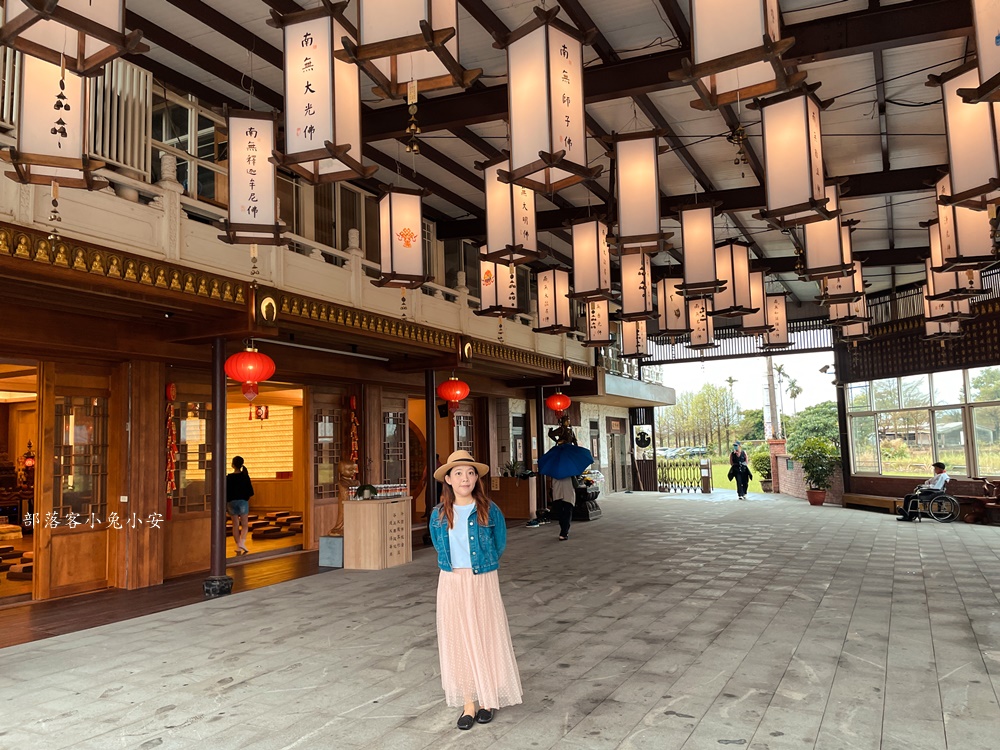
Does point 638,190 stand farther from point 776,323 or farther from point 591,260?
point 776,323

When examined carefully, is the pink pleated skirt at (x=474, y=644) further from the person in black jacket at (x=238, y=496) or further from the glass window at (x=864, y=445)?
the glass window at (x=864, y=445)

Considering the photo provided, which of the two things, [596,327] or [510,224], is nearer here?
[510,224]

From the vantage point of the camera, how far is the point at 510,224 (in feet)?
19.0

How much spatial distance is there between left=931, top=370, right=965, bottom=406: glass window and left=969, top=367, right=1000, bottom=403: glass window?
20 cm

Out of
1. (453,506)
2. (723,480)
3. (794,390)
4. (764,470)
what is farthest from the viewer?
(794,390)

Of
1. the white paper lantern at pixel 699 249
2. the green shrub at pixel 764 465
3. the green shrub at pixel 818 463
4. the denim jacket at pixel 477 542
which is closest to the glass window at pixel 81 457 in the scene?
the denim jacket at pixel 477 542

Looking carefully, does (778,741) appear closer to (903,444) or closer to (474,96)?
(474,96)

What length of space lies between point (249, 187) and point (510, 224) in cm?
203

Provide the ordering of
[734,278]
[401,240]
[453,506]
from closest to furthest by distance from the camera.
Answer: [453,506]
[401,240]
[734,278]

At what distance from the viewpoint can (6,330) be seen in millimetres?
6469

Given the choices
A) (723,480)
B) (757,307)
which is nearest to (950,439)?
(757,307)

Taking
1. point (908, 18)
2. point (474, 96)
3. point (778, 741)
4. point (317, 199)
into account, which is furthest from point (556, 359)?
point (778, 741)

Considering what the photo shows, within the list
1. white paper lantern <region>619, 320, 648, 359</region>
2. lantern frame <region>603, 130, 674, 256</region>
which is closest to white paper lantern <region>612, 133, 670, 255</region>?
lantern frame <region>603, 130, 674, 256</region>

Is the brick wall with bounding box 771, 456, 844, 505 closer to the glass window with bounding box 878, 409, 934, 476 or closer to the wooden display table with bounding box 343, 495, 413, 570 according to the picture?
the glass window with bounding box 878, 409, 934, 476
